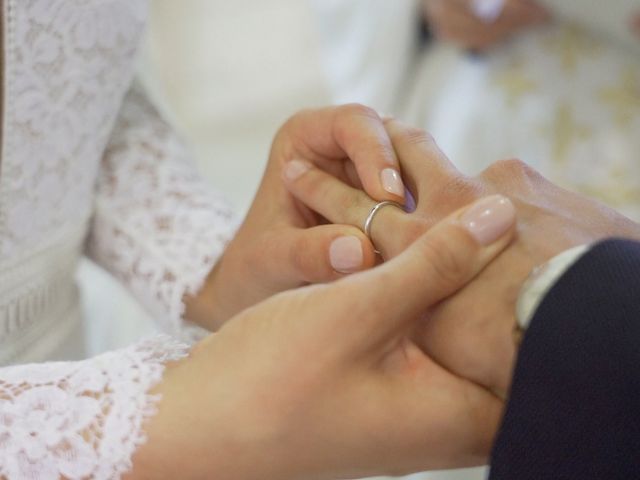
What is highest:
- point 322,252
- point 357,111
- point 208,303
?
point 357,111

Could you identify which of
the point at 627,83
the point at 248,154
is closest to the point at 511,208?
the point at 627,83

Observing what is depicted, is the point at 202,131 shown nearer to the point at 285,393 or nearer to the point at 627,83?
the point at 627,83

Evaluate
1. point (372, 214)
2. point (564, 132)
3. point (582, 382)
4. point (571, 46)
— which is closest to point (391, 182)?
point (372, 214)

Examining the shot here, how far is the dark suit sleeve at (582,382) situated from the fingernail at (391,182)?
0.21 meters

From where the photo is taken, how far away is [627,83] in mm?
1348

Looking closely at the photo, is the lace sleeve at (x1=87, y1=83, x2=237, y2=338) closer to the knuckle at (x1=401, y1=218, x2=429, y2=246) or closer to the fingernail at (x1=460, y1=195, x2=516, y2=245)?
the knuckle at (x1=401, y1=218, x2=429, y2=246)

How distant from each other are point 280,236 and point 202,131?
88 cm

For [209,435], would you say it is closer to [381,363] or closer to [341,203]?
[381,363]

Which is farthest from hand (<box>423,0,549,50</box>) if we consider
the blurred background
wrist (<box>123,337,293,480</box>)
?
wrist (<box>123,337,293,480</box>)

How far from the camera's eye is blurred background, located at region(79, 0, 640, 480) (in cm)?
129

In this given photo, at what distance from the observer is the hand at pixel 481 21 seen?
140 cm

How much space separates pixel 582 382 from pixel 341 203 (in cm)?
30

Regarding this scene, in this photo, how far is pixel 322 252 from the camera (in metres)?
0.70

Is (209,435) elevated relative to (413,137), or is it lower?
lower
